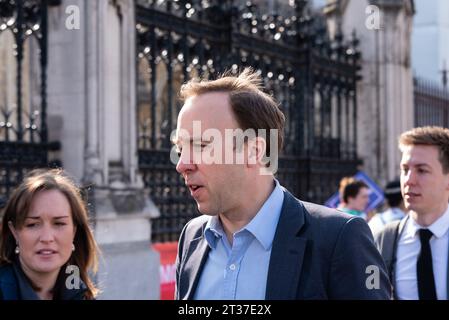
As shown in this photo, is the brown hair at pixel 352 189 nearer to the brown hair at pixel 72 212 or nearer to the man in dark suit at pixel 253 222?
the brown hair at pixel 72 212

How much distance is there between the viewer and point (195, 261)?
8.90ft

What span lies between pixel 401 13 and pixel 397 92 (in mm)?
1336

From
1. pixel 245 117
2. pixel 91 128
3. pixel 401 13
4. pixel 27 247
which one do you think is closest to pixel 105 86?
pixel 91 128

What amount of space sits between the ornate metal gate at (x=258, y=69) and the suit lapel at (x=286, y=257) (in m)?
5.11

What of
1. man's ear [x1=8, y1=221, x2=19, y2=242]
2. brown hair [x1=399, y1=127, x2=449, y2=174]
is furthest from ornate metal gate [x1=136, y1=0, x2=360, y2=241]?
man's ear [x1=8, y1=221, x2=19, y2=242]

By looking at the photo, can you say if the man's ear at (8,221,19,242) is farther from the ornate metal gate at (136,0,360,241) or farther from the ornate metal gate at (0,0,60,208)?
the ornate metal gate at (136,0,360,241)

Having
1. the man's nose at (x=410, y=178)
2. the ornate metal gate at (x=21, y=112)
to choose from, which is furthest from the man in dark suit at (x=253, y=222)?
the ornate metal gate at (x=21, y=112)

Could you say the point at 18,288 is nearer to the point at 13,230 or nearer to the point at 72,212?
the point at 13,230

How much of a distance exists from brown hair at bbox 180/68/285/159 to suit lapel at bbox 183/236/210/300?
0.43 m

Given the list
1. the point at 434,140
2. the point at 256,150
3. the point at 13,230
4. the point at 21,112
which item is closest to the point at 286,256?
the point at 256,150

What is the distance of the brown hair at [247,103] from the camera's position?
2520 mm

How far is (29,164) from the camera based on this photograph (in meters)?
6.78

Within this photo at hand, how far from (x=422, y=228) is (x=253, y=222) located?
1860 millimetres

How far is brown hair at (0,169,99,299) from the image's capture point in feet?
10.8
